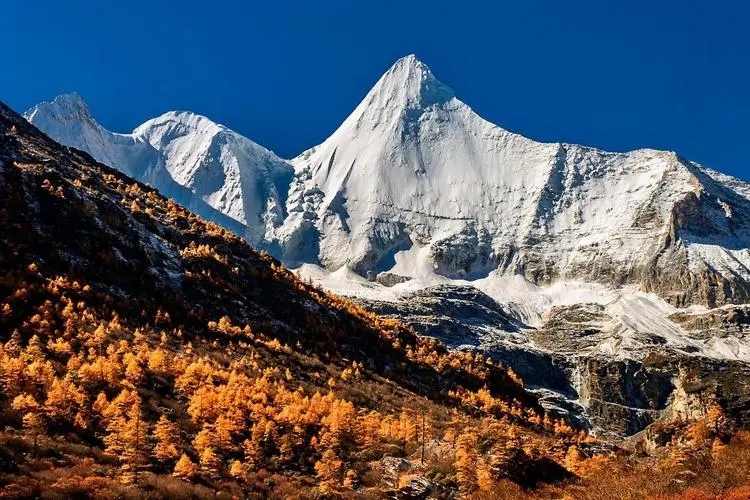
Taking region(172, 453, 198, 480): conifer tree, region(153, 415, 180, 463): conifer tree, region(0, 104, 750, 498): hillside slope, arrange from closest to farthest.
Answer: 1. region(0, 104, 750, 498): hillside slope
2. region(172, 453, 198, 480): conifer tree
3. region(153, 415, 180, 463): conifer tree

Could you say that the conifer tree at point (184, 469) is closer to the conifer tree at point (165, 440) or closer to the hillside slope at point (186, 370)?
the hillside slope at point (186, 370)

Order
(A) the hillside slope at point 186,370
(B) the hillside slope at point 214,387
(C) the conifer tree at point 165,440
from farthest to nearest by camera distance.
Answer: (C) the conifer tree at point 165,440 < (A) the hillside slope at point 186,370 < (B) the hillside slope at point 214,387

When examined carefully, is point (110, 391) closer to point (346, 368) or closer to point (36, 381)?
A: point (36, 381)

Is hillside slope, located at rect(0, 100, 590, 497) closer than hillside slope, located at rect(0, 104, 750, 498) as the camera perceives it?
No

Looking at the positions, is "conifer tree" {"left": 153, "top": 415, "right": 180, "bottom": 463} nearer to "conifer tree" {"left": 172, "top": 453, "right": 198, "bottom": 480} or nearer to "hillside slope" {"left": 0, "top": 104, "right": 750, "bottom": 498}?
"hillside slope" {"left": 0, "top": 104, "right": 750, "bottom": 498}

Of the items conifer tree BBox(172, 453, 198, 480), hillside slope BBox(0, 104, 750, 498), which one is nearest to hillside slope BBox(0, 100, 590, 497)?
conifer tree BBox(172, 453, 198, 480)

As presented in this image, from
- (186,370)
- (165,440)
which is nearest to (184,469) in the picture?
(165,440)

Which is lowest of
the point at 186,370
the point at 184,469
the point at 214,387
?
the point at 184,469

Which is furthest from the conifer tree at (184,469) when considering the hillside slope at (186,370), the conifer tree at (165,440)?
the conifer tree at (165,440)

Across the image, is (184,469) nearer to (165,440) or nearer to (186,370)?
(165,440)

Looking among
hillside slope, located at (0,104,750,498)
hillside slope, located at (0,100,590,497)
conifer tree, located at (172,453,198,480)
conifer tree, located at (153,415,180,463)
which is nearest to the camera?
hillside slope, located at (0,104,750,498)

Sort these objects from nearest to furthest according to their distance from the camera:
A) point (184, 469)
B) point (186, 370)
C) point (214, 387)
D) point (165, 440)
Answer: point (184, 469), point (165, 440), point (214, 387), point (186, 370)

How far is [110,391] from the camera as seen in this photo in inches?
2408

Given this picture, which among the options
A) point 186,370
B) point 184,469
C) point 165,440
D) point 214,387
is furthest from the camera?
point 186,370
